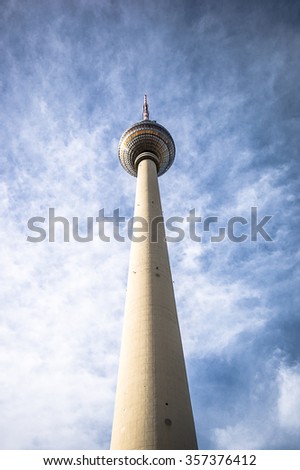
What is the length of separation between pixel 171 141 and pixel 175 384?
118ft

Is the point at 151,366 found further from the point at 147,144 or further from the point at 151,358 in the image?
the point at 147,144

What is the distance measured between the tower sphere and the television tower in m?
12.5

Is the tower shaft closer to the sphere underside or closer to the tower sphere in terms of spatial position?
the tower sphere

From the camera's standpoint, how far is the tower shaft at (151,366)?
19078mm

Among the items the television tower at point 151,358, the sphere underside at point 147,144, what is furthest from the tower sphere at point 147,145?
the television tower at point 151,358

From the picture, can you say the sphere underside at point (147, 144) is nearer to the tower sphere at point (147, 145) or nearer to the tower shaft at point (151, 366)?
the tower sphere at point (147, 145)

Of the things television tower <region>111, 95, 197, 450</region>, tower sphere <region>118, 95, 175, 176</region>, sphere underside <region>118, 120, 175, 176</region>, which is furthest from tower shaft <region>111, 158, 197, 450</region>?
sphere underside <region>118, 120, 175, 176</region>

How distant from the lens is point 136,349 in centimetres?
2369

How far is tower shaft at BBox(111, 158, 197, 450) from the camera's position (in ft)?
62.6
